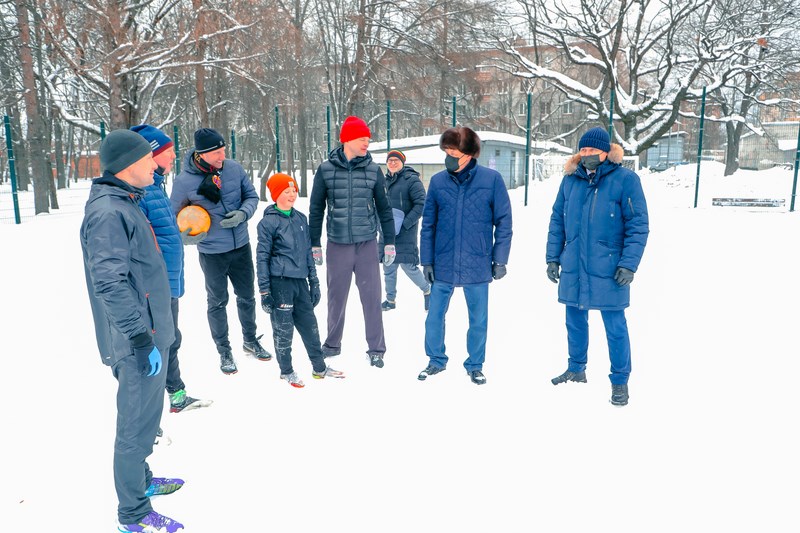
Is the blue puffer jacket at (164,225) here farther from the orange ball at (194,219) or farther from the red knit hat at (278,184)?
the red knit hat at (278,184)

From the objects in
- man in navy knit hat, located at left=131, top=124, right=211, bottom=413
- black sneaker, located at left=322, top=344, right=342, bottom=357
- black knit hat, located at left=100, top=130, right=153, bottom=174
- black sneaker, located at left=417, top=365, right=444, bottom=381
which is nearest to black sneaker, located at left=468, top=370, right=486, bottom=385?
black sneaker, located at left=417, top=365, right=444, bottom=381

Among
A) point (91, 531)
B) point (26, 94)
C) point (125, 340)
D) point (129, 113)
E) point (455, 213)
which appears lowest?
point (91, 531)

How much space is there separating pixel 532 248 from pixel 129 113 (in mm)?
8273

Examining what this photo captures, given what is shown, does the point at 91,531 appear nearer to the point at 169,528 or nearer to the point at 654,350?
the point at 169,528

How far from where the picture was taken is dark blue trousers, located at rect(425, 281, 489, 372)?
13.4 feet

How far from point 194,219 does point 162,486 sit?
1.90 m

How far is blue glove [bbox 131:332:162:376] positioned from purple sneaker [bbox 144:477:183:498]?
77cm

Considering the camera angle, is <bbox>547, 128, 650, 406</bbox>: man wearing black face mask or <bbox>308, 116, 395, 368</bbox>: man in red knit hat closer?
<bbox>547, 128, 650, 406</bbox>: man wearing black face mask

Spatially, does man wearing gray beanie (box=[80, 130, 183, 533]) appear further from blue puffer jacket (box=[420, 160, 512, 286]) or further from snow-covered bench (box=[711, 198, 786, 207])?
snow-covered bench (box=[711, 198, 786, 207])

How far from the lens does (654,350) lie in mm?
4676

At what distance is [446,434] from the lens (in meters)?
3.31

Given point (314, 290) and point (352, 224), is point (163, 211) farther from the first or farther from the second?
point (352, 224)

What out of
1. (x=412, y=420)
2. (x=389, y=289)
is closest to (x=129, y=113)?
(x=389, y=289)

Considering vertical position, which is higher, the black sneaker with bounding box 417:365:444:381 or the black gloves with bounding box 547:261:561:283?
the black gloves with bounding box 547:261:561:283
